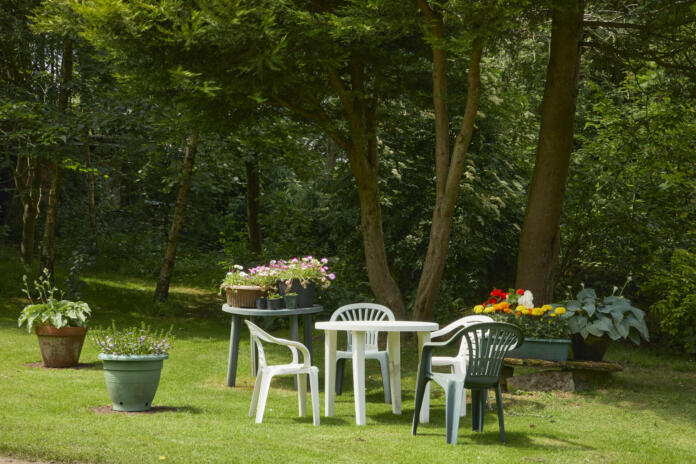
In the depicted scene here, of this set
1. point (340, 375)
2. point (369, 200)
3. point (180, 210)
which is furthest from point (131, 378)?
point (180, 210)

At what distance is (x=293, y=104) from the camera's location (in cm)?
901

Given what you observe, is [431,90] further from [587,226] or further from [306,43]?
[587,226]

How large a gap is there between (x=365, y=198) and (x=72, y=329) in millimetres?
3951

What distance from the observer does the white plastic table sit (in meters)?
5.64

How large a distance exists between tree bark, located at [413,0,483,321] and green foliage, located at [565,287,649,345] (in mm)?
1598

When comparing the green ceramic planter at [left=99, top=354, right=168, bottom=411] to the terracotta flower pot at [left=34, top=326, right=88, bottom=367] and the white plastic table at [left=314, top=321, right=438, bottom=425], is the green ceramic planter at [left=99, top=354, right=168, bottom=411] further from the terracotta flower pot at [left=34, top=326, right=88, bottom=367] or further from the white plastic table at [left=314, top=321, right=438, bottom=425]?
the terracotta flower pot at [left=34, top=326, right=88, bottom=367]

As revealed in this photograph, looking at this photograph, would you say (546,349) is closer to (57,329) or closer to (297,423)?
(297,423)

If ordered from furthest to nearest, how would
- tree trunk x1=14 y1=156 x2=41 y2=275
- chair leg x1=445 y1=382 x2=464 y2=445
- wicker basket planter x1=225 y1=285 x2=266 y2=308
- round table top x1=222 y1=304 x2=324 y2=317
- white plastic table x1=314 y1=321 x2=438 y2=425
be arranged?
tree trunk x1=14 y1=156 x2=41 y2=275 < wicker basket planter x1=225 y1=285 x2=266 y2=308 < round table top x1=222 y1=304 x2=324 y2=317 < white plastic table x1=314 y1=321 x2=438 y2=425 < chair leg x1=445 y1=382 x2=464 y2=445

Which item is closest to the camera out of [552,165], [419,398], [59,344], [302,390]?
[419,398]

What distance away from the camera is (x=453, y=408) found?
509 cm

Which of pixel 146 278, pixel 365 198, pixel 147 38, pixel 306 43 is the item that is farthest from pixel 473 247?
pixel 146 278

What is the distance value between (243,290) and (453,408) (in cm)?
260

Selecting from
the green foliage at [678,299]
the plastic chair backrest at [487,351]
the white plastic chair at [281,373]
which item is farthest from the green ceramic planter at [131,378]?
the green foliage at [678,299]

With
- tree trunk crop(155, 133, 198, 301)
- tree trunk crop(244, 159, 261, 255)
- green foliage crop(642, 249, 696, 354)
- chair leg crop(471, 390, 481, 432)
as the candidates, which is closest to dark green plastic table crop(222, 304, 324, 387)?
chair leg crop(471, 390, 481, 432)
